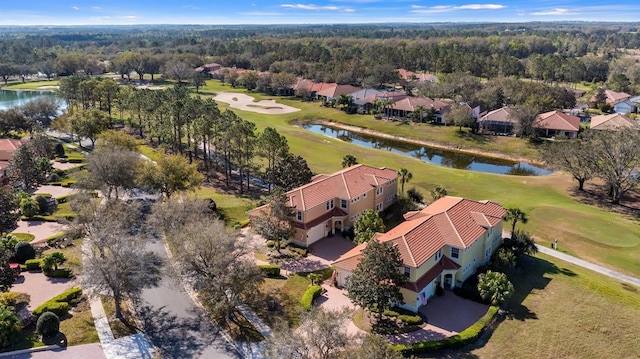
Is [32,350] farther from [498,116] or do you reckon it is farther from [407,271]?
[498,116]

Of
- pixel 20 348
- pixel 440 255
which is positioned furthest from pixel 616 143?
pixel 20 348

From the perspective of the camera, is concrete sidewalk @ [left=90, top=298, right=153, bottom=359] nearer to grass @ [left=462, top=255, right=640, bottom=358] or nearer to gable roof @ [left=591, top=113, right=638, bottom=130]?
grass @ [left=462, top=255, right=640, bottom=358]

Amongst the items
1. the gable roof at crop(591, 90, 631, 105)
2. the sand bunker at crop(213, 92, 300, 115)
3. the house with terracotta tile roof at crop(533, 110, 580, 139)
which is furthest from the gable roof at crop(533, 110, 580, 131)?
the sand bunker at crop(213, 92, 300, 115)

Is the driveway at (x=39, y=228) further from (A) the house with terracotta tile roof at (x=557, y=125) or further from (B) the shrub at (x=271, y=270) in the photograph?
(A) the house with terracotta tile roof at (x=557, y=125)

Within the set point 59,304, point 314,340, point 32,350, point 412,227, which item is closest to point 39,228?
point 59,304

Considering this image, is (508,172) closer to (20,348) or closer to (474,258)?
(474,258)

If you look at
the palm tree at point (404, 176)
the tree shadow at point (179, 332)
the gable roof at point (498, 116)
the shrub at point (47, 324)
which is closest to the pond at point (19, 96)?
the gable roof at point (498, 116)
